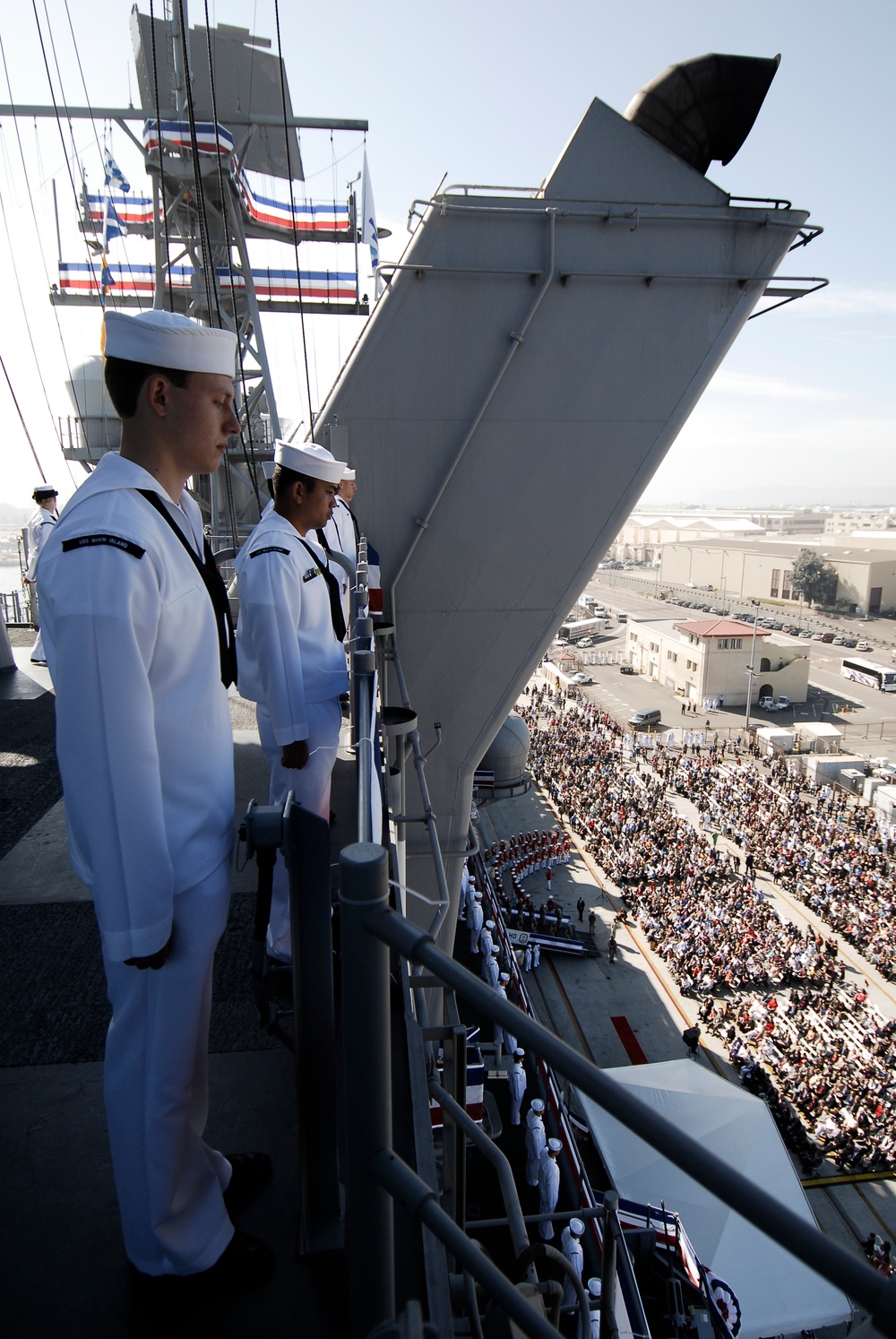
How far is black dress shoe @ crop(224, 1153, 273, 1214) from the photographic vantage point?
1772mm

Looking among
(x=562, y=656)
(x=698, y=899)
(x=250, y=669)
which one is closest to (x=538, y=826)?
(x=698, y=899)

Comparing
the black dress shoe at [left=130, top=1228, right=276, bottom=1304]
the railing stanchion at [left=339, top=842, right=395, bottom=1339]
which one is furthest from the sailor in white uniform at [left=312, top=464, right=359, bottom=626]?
the railing stanchion at [left=339, top=842, right=395, bottom=1339]

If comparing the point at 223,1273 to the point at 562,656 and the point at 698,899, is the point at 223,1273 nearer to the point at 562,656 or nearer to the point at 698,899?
the point at 698,899

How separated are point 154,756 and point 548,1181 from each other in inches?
345

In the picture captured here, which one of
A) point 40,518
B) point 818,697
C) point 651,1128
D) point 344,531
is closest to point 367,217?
point 40,518

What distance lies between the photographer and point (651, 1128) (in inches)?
30.2

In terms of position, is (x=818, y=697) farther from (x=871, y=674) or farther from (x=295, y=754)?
(x=295, y=754)

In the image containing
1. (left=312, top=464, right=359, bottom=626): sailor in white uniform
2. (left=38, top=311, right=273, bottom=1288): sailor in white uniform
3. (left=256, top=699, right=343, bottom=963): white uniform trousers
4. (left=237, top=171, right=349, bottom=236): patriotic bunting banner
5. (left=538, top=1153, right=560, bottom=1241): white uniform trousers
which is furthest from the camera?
(left=237, top=171, right=349, bottom=236): patriotic bunting banner

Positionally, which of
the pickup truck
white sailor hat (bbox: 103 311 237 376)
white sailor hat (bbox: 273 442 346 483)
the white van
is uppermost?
white sailor hat (bbox: 103 311 237 376)

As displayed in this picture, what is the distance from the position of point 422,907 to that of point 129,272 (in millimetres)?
11764

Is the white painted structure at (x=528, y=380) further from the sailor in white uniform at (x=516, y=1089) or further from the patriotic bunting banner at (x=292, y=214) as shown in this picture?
the patriotic bunting banner at (x=292, y=214)

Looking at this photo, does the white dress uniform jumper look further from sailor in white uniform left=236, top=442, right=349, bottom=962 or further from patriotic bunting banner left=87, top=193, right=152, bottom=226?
patriotic bunting banner left=87, top=193, right=152, bottom=226

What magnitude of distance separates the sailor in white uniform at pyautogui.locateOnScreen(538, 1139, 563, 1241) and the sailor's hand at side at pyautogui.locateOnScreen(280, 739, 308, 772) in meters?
7.37

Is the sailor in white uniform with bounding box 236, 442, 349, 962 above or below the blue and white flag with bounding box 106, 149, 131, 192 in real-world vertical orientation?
below
